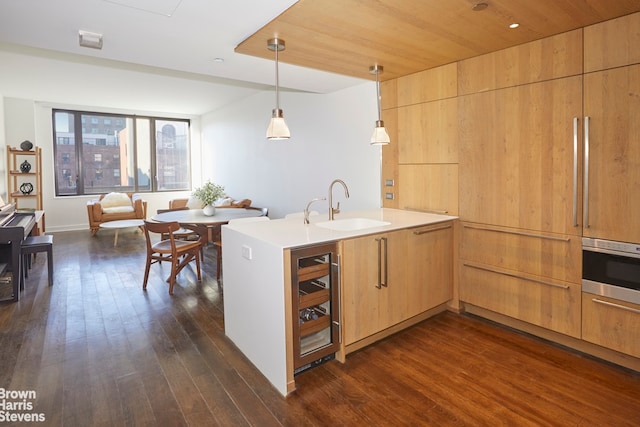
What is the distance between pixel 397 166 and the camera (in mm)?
3754

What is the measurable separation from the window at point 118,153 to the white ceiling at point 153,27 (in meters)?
6.34

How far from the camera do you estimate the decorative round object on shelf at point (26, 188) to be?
6.84m

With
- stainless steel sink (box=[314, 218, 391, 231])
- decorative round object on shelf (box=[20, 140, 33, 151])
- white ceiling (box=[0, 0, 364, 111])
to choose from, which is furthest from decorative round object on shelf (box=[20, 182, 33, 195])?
stainless steel sink (box=[314, 218, 391, 231])

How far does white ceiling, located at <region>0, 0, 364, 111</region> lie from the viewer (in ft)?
7.02

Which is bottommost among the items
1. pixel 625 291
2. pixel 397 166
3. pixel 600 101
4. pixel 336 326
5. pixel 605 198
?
pixel 336 326

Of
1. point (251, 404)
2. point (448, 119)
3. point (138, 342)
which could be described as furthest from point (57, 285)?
point (448, 119)

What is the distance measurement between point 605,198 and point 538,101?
83 cm

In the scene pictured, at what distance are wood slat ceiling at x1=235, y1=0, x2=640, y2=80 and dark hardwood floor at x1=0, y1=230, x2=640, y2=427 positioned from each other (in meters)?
2.27

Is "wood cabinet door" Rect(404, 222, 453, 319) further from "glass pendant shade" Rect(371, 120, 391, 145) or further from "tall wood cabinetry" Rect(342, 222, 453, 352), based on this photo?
"glass pendant shade" Rect(371, 120, 391, 145)

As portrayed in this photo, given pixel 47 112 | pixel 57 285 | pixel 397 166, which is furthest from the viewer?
pixel 47 112

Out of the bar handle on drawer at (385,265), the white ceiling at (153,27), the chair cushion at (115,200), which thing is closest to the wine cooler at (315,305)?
the bar handle on drawer at (385,265)

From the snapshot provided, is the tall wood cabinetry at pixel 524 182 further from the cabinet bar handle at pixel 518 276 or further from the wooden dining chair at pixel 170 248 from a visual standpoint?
the wooden dining chair at pixel 170 248

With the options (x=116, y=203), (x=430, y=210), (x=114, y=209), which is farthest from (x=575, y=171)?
(x=116, y=203)

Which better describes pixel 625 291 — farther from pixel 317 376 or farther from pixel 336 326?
pixel 317 376
